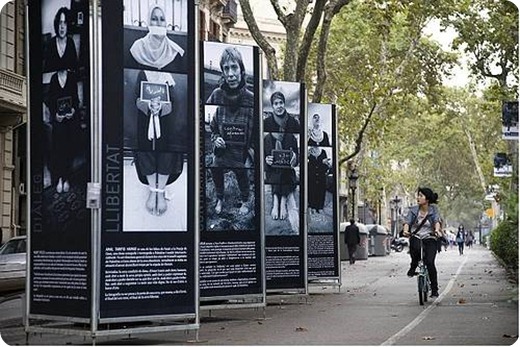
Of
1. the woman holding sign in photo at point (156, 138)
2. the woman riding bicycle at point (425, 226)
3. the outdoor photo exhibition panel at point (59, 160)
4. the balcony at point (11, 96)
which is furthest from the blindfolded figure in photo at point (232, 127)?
the balcony at point (11, 96)

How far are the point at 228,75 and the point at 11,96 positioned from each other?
16308mm

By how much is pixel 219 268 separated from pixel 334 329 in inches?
90.0

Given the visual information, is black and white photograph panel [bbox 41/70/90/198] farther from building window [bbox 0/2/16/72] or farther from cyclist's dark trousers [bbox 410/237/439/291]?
building window [bbox 0/2/16/72]

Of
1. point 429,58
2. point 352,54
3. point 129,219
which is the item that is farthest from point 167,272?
point 352,54

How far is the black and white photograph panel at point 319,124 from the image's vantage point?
21109 millimetres

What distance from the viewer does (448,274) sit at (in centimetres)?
3003

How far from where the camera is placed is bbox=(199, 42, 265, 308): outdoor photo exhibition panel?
15508mm

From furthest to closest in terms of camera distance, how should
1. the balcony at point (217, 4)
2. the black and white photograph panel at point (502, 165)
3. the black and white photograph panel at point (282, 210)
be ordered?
1. the balcony at point (217, 4)
2. the black and white photograph panel at point (502, 165)
3. the black and white photograph panel at point (282, 210)

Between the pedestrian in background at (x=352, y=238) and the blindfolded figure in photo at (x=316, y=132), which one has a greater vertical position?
the blindfolded figure in photo at (x=316, y=132)

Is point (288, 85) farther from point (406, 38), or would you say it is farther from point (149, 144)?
point (406, 38)

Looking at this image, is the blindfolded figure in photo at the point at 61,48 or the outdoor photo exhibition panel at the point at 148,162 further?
the blindfolded figure in photo at the point at 61,48

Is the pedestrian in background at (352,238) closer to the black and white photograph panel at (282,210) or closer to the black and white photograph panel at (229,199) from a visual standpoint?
the black and white photograph panel at (282,210)

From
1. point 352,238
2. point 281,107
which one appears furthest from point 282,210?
point 352,238

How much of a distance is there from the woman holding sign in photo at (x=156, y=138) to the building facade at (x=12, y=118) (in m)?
18.3
